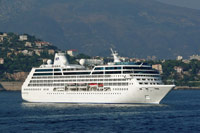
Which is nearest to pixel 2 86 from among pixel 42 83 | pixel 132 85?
pixel 42 83

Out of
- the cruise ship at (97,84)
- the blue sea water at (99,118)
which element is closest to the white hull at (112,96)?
the cruise ship at (97,84)

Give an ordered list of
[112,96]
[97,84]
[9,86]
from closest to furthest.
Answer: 1. [112,96]
2. [97,84]
3. [9,86]

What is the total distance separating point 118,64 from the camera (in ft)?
306

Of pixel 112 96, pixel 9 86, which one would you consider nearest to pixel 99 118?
pixel 112 96

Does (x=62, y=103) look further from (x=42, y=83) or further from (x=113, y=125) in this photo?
(x=113, y=125)

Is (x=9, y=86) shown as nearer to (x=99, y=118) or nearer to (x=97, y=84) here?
(x=97, y=84)

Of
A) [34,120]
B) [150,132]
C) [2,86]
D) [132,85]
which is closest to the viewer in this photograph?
[150,132]

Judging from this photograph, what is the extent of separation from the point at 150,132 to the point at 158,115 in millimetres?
14334

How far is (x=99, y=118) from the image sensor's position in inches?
2933

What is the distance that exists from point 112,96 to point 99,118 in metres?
17.4

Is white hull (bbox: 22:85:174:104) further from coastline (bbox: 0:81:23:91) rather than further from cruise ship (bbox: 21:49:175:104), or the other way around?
coastline (bbox: 0:81:23:91)

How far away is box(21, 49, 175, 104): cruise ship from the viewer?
90.2 meters

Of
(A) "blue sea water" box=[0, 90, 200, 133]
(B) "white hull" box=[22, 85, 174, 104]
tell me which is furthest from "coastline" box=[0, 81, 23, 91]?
(A) "blue sea water" box=[0, 90, 200, 133]

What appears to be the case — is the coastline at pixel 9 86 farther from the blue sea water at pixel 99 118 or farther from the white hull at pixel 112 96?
the blue sea water at pixel 99 118
